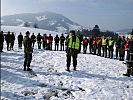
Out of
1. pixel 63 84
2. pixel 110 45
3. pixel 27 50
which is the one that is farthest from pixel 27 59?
pixel 110 45

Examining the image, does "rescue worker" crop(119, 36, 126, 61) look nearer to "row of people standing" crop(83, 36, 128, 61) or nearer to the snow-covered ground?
"row of people standing" crop(83, 36, 128, 61)

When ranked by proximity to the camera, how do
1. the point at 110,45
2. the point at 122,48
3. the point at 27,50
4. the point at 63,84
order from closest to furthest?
1. the point at 63,84
2. the point at 27,50
3. the point at 122,48
4. the point at 110,45

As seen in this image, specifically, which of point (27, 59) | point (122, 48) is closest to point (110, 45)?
point (122, 48)

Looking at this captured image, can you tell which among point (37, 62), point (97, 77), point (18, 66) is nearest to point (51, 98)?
point (97, 77)

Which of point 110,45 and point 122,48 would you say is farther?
point 110,45

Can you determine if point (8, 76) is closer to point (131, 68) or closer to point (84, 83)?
point (84, 83)

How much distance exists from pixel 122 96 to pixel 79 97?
6.61 ft

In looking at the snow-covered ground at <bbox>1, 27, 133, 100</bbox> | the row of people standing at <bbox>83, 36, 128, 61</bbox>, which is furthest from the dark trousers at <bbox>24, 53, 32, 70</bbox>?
the row of people standing at <bbox>83, 36, 128, 61</bbox>

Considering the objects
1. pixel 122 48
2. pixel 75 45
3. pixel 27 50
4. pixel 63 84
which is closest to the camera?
pixel 63 84

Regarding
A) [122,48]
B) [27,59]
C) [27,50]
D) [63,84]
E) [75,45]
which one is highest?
[75,45]

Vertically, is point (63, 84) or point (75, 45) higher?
point (75, 45)

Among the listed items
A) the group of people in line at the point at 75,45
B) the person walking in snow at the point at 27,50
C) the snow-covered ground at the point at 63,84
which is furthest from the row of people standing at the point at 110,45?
the person walking in snow at the point at 27,50

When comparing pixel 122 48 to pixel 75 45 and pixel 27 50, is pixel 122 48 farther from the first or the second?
pixel 27 50

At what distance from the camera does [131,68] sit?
51.9 feet
